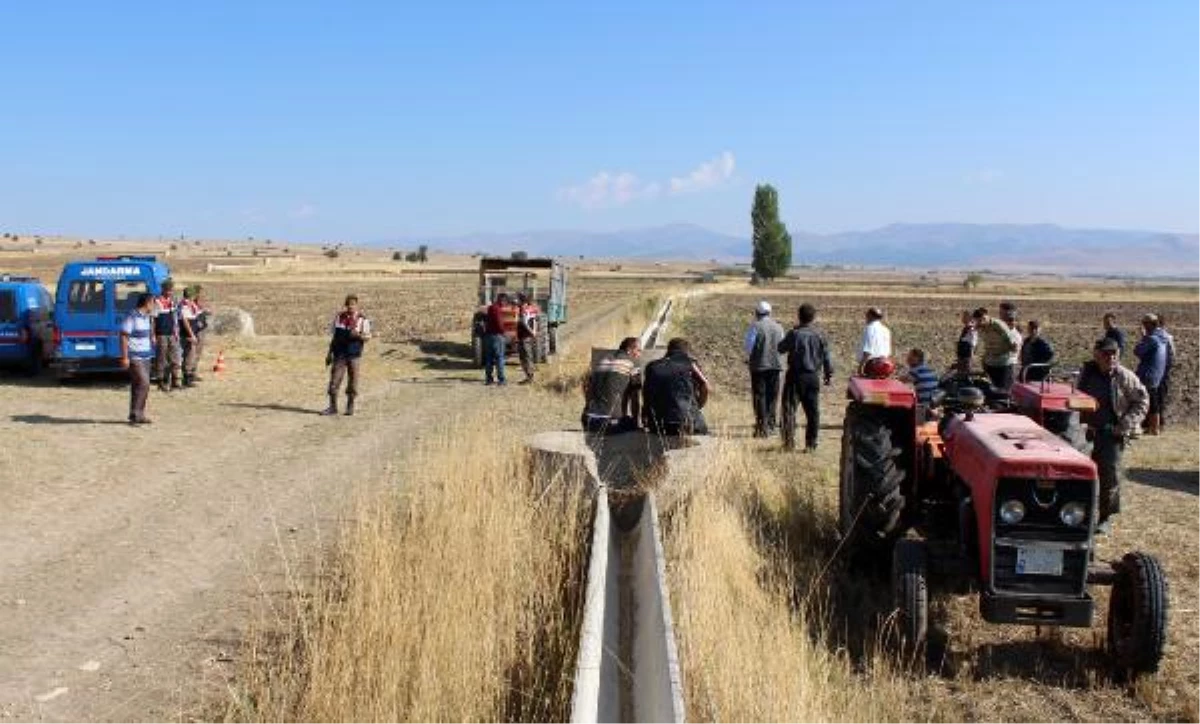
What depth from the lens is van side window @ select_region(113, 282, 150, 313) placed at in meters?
16.7

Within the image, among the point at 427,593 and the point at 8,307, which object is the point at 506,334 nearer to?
the point at 8,307

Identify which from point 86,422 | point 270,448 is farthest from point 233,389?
point 270,448

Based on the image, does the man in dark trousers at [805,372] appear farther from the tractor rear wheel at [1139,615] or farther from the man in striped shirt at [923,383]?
the tractor rear wheel at [1139,615]

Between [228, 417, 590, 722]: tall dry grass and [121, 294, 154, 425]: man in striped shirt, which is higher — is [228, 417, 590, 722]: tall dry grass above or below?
below

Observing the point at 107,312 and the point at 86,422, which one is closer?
the point at 86,422

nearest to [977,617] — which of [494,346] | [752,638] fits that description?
[752,638]

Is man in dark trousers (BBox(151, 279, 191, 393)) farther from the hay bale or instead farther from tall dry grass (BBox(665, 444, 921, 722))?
tall dry grass (BBox(665, 444, 921, 722))

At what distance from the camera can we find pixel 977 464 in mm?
6047

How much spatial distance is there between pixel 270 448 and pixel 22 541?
13.4 feet

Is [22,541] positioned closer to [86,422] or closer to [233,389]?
[86,422]

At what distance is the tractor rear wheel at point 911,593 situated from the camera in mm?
5961

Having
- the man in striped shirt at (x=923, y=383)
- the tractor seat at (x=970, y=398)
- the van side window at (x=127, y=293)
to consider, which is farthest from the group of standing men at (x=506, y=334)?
the tractor seat at (x=970, y=398)

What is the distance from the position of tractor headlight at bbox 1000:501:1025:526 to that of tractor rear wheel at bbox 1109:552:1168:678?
72 centimetres

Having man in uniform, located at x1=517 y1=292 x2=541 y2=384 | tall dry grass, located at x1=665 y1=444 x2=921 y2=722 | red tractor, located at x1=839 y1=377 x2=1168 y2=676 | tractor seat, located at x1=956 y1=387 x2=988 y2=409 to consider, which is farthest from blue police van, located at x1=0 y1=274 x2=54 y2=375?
tractor seat, located at x1=956 y1=387 x2=988 y2=409
